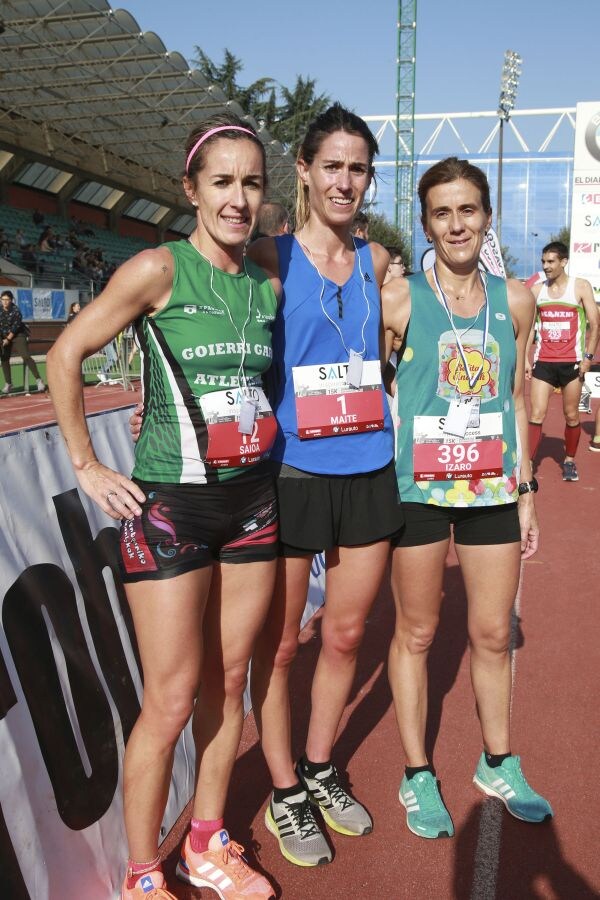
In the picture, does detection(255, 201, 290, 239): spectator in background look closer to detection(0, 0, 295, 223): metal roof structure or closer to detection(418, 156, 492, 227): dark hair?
detection(418, 156, 492, 227): dark hair

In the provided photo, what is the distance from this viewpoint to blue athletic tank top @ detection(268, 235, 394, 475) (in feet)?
7.84

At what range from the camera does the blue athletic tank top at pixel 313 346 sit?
2389 millimetres

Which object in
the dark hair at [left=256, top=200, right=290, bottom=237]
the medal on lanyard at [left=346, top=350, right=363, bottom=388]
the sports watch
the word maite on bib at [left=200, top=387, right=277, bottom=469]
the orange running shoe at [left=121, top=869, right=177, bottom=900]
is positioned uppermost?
the dark hair at [left=256, top=200, right=290, bottom=237]

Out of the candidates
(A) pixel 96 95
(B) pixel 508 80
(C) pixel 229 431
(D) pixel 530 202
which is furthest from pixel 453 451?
(D) pixel 530 202

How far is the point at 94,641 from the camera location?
8.25 ft

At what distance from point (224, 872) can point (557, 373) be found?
6.88 m

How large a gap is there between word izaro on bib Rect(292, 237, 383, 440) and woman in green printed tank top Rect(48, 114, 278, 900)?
208 mm

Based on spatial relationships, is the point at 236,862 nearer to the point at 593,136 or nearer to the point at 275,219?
the point at 275,219

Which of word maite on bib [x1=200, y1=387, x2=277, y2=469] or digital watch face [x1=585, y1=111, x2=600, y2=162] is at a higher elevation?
digital watch face [x1=585, y1=111, x2=600, y2=162]

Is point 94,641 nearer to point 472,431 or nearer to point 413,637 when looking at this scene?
point 413,637

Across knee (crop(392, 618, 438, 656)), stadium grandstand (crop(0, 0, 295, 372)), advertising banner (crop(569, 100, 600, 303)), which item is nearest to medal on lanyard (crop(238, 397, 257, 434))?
knee (crop(392, 618, 438, 656))

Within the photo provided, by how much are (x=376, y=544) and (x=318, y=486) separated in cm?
30

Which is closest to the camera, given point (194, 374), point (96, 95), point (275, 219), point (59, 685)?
point (194, 374)

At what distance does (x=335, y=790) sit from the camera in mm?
2713
